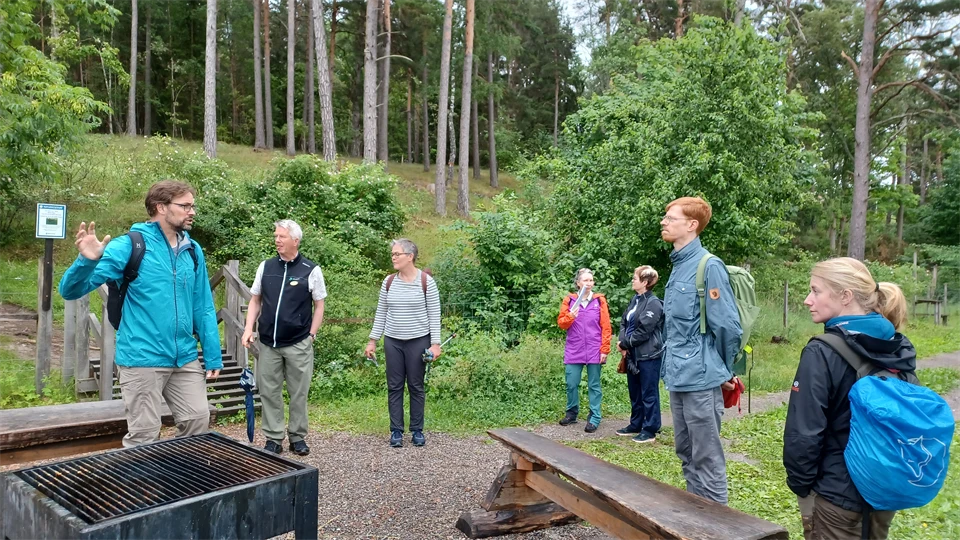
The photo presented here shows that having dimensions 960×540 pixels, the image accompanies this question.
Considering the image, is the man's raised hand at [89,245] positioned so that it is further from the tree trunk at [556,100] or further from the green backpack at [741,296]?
the tree trunk at [556,100]

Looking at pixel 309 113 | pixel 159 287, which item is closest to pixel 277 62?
pixel 309 113

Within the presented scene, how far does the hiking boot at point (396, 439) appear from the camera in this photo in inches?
230

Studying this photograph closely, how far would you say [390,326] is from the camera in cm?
578

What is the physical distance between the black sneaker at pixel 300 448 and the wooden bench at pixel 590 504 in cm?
202

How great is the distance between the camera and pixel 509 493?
13.4ft

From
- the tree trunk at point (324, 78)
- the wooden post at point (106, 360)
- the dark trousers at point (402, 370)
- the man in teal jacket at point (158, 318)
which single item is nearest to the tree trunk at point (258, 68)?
the tree trunk at point (324, 78)

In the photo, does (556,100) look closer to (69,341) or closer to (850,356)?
(69,341)

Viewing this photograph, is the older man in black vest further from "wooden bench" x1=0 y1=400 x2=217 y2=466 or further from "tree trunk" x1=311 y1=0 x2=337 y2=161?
"tree trunk" x1=311 y1=0 x2=337 y2=161

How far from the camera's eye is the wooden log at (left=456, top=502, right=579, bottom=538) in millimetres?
3977

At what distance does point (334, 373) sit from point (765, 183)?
8.19 m

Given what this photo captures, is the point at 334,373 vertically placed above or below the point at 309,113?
below

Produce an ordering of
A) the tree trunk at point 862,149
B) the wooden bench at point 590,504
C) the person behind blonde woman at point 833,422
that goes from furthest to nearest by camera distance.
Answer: the tree trunk at point 862,149 → the wooden bench at point 590,504 → the person behind blonde woman at point 833,422

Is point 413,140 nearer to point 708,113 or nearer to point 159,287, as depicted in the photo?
point 708,113

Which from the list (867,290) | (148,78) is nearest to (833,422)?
(867,290)
